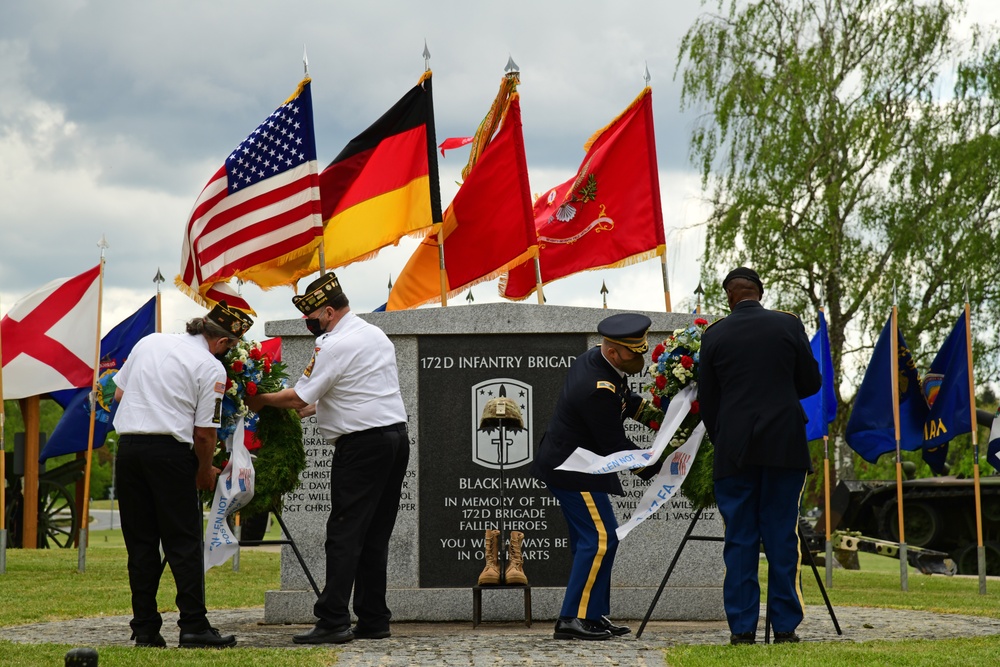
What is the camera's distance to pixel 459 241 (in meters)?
10.9

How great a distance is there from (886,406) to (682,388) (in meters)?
6.23

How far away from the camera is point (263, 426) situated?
7.68m

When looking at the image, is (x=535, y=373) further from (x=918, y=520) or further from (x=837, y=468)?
(x=837, y=468)

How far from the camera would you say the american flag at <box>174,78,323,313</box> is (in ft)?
32.7

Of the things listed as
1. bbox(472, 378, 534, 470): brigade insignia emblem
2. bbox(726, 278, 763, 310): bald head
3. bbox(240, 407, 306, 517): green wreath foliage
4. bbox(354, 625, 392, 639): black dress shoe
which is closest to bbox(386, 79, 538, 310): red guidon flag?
bbox(472, 378, 534, 470): brigade insignia emblem

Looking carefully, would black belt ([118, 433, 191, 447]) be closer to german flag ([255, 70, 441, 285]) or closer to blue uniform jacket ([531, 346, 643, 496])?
blue uniform jacket ([531, 346, 643, 496])

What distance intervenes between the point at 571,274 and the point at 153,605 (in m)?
6.17

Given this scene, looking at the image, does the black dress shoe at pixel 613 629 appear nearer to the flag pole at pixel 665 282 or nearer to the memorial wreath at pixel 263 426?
the memorial wreath at pixel 263 426

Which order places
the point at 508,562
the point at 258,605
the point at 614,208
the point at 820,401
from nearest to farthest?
the point at 508,562 < the point at 258,605 < the point at 614,208 < the point at 820,401

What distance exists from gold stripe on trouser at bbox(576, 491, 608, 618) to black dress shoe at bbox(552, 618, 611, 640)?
46 millimetres

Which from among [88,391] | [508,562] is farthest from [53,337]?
[508,562]

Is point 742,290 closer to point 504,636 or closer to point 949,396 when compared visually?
point 504,636

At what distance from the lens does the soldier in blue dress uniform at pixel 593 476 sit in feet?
22.0

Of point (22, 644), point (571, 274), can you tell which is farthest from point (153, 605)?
point (571, 274)
